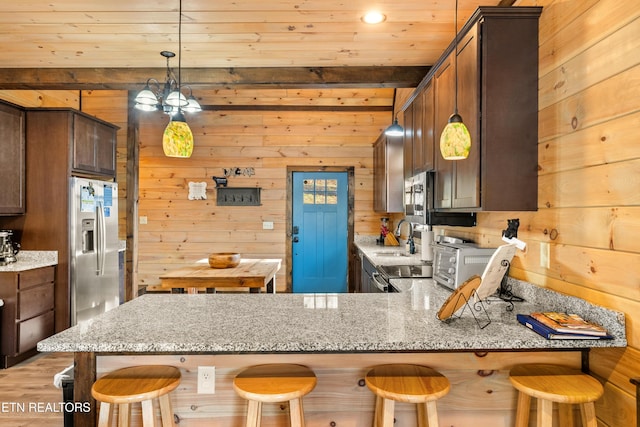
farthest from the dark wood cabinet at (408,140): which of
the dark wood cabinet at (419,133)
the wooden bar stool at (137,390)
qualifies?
the wooden bar stool at (137,390)

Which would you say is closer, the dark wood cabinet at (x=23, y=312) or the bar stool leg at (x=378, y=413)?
the bar stool leg at (x=378, y=413)

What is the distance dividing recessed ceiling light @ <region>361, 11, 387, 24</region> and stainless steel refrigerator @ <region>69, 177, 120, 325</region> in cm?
317

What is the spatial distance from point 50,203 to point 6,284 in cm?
89

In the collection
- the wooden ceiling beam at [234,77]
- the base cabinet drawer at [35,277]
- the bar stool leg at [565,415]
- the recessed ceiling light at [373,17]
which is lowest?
the bar stool leg at [565,415]

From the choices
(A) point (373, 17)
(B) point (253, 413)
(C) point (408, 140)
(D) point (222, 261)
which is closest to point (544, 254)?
(B) point (253, 413)

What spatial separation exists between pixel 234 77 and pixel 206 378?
270cm

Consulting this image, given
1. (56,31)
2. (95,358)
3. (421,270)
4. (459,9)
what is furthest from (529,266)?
(56,31)

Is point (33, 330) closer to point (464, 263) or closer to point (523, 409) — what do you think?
point (464, 263)

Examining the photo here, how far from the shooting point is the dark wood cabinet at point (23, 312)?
127 inches

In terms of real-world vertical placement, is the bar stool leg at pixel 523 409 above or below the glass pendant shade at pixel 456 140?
below

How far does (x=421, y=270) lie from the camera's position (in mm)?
3057

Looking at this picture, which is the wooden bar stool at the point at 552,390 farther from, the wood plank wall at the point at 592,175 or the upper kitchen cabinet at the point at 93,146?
the upper kitchen cabinet at the point at 93,146

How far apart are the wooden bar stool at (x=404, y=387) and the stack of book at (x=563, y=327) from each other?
1.43 ft

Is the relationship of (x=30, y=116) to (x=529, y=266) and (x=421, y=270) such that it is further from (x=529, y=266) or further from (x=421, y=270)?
(x=529, y=266)
